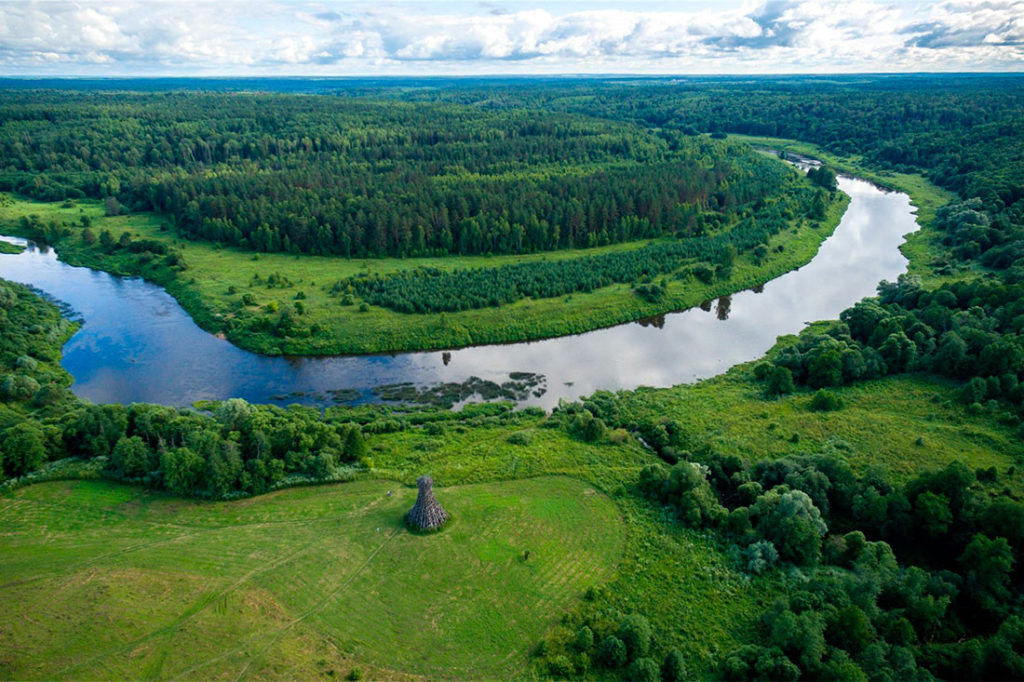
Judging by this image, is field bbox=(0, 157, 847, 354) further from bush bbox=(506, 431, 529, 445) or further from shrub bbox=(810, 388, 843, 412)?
shrub bbox=(810, 388, 843, 412)

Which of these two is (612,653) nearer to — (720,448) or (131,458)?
(720,448)

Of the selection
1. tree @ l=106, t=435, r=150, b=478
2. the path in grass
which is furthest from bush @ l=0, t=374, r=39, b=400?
tree @ l=106, t=435, r=150, b=478

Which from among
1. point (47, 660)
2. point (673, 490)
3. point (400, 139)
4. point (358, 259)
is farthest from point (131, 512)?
point (400, 139)

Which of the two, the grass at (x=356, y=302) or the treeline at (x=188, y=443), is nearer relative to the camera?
the treeline at (x=188, y=443)

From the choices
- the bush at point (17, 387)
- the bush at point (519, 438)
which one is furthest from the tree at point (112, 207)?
the bush at point (519, 438)

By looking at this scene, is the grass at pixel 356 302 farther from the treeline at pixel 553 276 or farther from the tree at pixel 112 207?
the tree at pixel 112 207

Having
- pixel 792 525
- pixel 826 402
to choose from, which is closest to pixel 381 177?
pixel 826 402
